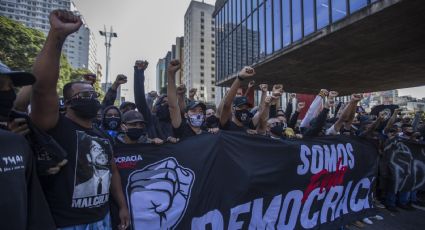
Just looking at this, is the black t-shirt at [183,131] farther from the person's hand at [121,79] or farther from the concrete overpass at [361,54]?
the concrete overpass at [361,54]

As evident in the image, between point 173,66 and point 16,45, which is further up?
point 16,45

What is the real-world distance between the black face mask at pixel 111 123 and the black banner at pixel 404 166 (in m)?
5.40

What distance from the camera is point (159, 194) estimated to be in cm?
290

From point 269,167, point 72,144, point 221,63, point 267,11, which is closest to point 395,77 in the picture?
point 267,11

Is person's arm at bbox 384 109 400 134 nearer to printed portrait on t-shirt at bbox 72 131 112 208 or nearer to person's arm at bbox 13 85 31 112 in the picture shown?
printed portrait on t-shirt at bbox 72 131 112 208

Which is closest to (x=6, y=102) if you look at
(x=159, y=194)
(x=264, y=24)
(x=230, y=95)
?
(x=159, y=194)

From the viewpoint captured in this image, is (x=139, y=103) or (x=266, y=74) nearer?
(x=139, y=103)

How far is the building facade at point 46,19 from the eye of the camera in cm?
10650

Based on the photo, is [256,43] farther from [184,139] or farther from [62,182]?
[62,182]

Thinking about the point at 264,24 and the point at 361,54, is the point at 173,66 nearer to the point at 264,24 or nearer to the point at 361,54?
the point at 361,54

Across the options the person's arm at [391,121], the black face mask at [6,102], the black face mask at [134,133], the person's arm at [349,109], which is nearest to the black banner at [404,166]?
the person's arm at [391,121]

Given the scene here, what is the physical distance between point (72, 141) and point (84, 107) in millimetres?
309

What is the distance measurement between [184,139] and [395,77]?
76.5 feet

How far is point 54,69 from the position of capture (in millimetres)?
1744
